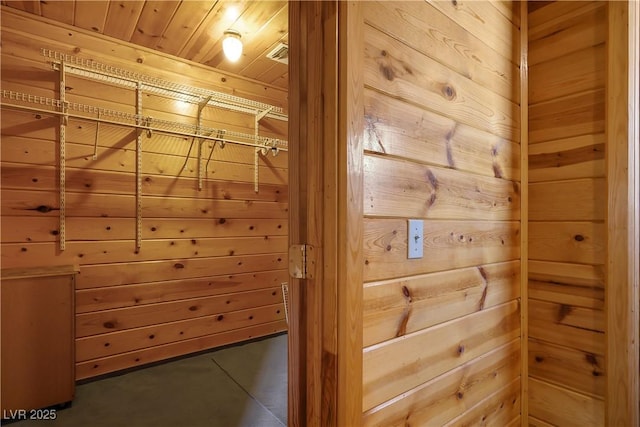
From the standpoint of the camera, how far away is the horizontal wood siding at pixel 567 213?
3.99 ft

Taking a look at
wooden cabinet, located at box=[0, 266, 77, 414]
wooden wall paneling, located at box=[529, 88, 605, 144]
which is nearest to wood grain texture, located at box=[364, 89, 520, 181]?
wooden wall paneling, located at box=[529, 88, 605, 144]

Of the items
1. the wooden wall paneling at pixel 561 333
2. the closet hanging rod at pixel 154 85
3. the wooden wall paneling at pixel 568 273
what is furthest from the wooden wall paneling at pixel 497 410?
the closet hanging rod at pixel 154 85

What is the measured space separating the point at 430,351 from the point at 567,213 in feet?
2.90

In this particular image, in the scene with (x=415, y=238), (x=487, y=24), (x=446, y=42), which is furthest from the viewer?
(x=487, y=24)

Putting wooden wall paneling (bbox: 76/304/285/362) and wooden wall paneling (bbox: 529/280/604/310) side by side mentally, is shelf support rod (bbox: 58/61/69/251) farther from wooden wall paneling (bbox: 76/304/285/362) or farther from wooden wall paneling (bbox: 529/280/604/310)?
wooden wall paneling (bbox: 529/280/604/310)

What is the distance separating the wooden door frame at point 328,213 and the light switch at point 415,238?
21 cm

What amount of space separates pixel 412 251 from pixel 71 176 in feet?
7.66

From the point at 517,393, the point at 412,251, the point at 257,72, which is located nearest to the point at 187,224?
the point at 257,72

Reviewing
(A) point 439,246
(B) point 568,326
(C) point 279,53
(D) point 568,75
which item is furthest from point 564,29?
(C) point 279,53

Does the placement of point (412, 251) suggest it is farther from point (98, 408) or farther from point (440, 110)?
point (98, 408)

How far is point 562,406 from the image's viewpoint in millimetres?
1279

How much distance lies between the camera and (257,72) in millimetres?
2781

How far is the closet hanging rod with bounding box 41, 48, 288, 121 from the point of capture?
2.07 m

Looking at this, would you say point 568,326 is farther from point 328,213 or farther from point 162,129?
point 162,129
